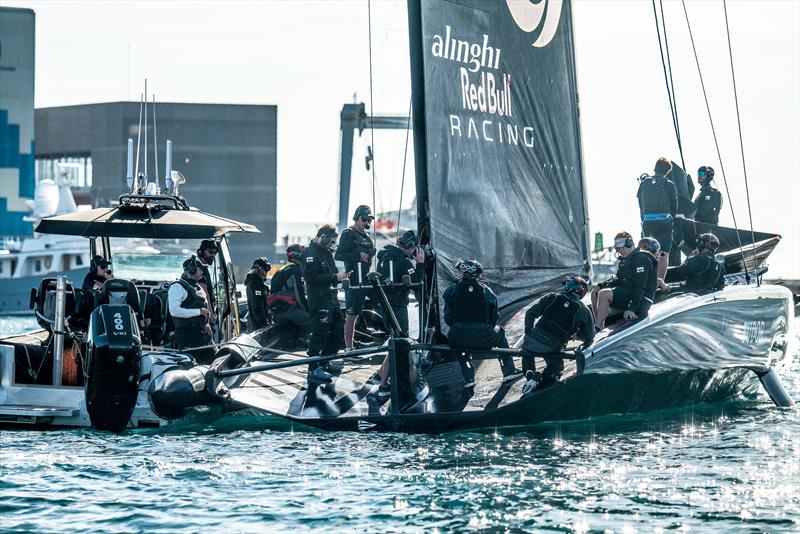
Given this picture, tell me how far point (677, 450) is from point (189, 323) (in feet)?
17.7

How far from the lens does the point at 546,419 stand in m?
12.0

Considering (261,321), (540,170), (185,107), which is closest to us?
(540,170)

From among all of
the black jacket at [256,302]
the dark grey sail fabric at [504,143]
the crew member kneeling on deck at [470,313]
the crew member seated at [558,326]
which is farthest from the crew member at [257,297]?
the crew member seated at [558,326]

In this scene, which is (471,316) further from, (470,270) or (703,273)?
(703,273)

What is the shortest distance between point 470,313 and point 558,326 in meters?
0.88

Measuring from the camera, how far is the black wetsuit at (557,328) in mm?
11680

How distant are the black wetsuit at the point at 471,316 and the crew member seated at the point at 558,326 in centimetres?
36

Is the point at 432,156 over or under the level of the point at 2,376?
over

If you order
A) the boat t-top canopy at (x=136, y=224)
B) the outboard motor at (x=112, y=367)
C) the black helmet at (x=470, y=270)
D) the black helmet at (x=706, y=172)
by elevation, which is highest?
the black helmet at (x=706, y=172)

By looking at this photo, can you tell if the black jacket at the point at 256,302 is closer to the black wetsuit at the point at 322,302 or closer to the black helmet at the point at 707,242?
the black wetsuit at the point at 322,302

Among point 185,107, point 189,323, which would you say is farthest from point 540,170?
point 185,107

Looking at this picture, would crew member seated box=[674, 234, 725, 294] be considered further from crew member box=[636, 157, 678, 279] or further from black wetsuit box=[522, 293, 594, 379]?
black wetsuit box=[522, 293, 594, 379]

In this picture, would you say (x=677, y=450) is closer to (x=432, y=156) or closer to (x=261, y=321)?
(x=432, y=156)

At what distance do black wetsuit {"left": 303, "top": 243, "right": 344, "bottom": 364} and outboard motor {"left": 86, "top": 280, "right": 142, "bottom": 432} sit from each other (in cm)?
272
